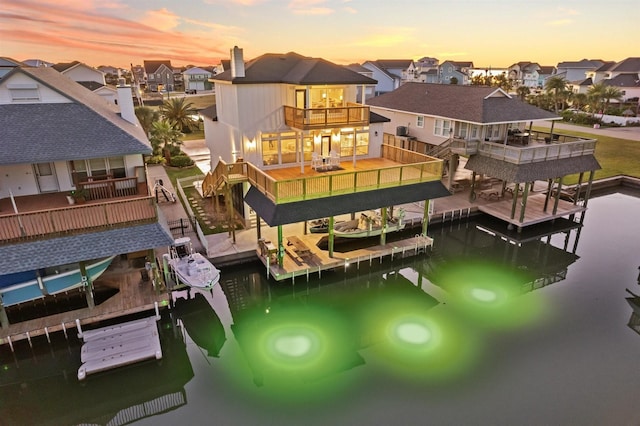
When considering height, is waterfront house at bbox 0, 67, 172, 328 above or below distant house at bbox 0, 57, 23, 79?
below

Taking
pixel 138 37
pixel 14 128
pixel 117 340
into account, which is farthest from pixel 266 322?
pixel 138 37

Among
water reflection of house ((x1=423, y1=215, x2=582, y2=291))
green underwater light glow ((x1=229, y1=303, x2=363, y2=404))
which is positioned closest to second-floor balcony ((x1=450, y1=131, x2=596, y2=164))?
water reflection of house ((x1=423, y1=215, x2=582, y2=291))

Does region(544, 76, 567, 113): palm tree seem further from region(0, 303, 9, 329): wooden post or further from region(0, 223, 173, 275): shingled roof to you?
region(0, 303, 9, 329): wooden post

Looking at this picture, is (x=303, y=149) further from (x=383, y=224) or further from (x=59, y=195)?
(x=59, y=195)

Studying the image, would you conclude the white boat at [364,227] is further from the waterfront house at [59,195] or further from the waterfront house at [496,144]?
the waterfront house at [59,195]

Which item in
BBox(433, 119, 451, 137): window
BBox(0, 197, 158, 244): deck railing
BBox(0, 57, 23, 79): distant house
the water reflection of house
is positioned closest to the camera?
BBox(0, 197, 158, 244): deck railing

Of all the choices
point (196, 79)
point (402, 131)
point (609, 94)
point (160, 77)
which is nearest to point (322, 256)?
point (402, 131)

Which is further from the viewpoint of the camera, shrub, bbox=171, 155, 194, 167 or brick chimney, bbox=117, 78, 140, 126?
shrub, bbox=171, 155, 194, 167
